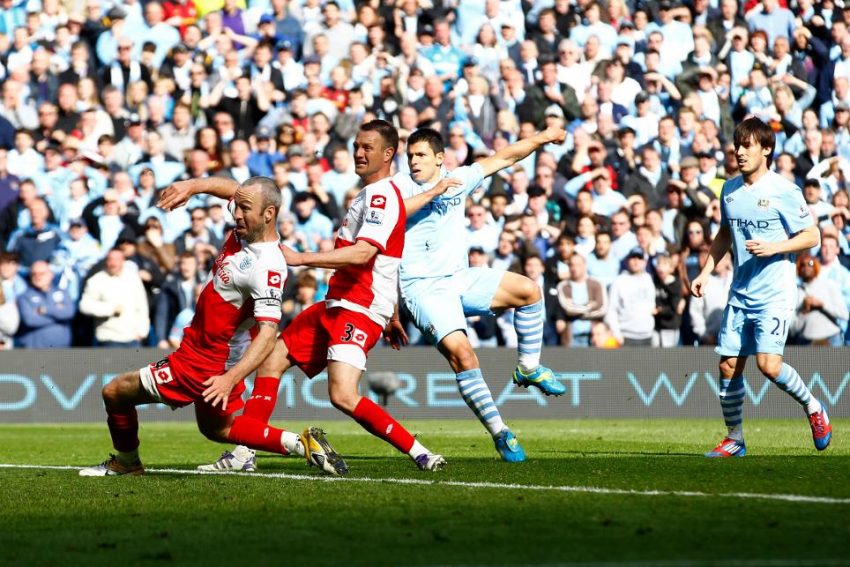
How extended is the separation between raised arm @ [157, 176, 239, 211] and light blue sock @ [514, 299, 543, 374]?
8.94ft

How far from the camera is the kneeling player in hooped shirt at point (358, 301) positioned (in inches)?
375

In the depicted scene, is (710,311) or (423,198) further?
(710,311)

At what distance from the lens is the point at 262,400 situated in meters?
9.91

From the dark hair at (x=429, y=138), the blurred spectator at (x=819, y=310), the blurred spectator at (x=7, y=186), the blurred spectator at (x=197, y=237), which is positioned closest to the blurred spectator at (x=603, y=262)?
the blurred spectator at (x=819, y=310)

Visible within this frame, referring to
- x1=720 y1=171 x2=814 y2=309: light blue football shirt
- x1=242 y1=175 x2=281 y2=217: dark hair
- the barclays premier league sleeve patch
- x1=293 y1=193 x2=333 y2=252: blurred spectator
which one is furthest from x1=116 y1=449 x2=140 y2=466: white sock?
x1=293 y1=193 x2=333 y2=252: blurred spectator

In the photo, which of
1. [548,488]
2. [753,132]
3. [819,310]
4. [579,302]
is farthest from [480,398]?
[819,310]

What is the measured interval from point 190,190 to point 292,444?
1801 mm

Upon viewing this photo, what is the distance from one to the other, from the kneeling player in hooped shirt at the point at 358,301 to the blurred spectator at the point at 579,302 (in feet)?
29.9

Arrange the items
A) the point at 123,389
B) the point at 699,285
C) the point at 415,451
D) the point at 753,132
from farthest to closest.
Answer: the point at 699,285 → the point at 753,132 → the point at 415,451 → the point at 123,389

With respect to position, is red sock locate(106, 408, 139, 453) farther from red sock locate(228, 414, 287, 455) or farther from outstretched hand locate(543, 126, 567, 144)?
outstretched hand locate(543, 126, 567, 144)

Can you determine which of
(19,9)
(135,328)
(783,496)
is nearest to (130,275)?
(135,328)

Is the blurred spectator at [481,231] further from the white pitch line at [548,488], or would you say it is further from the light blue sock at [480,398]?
the white pitch line at [548,488]

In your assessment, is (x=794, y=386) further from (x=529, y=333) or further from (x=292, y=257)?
(x=292, y=257)

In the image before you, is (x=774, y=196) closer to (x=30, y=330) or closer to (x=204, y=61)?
(x=30, y=330)
